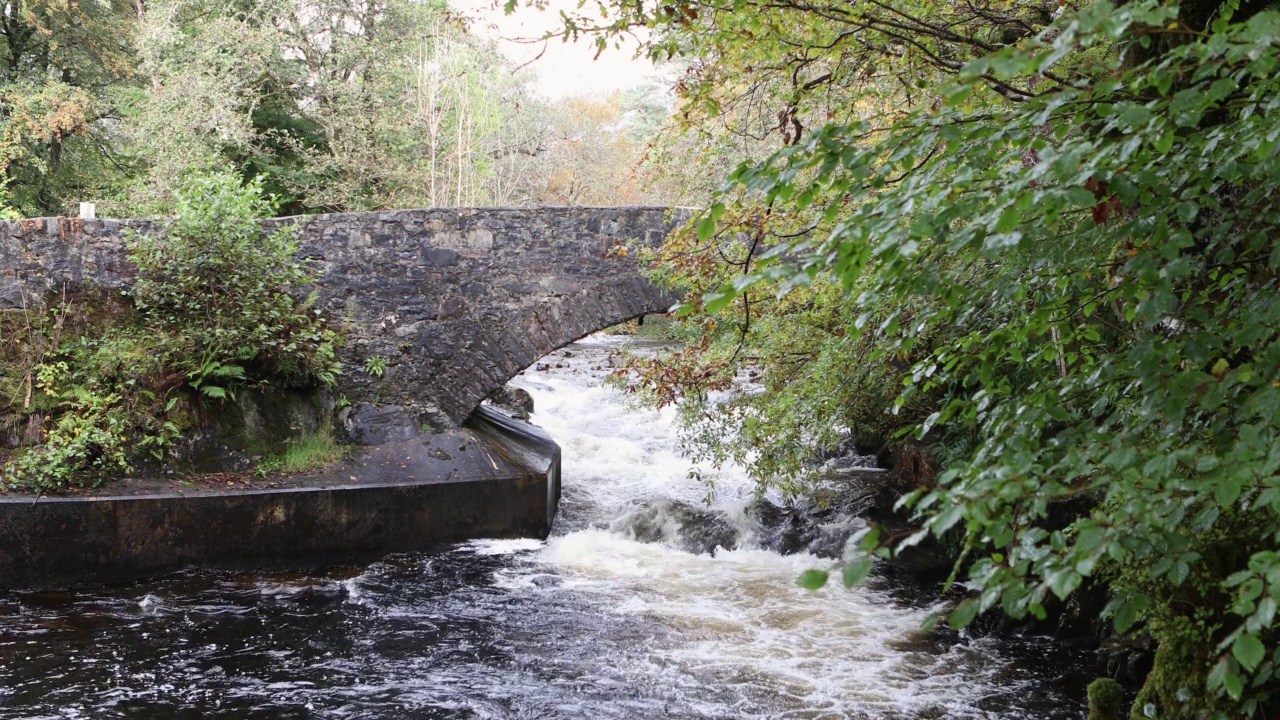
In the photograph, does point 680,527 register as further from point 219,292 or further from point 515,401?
point 219,292

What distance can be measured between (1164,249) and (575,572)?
234 inches

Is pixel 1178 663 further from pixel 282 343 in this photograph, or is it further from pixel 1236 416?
pixel 282 343

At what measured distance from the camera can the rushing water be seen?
4.75 metres

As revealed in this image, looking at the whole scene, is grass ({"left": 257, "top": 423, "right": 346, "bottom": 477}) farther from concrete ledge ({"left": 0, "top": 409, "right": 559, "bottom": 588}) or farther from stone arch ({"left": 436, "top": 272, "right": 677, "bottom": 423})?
stone arch ({"left": 436, "top": 272, "right": 677, "bottom": 423})

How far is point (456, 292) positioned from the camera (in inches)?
325

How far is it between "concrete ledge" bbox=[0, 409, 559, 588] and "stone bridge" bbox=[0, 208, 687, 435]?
0.52m

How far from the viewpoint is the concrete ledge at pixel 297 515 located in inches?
255

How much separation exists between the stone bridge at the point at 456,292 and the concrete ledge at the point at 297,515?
1.69 feet

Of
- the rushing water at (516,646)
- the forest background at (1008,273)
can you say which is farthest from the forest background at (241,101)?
the rushing water at (516,646)

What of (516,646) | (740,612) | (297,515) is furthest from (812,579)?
(297,515)

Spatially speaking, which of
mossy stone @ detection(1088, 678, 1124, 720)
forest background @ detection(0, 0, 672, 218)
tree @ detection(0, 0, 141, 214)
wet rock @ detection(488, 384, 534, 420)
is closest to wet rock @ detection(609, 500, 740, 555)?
wet rock @ detection(488, 384, 534, 420)

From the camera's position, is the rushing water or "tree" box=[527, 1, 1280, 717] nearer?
"tree" box=[527, 1, 1280, 717]

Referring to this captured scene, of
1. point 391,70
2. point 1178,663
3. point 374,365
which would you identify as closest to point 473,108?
point 391,70

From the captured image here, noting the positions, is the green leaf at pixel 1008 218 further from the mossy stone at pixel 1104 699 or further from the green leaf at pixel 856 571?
the mossy stone at pixel 1104 699
